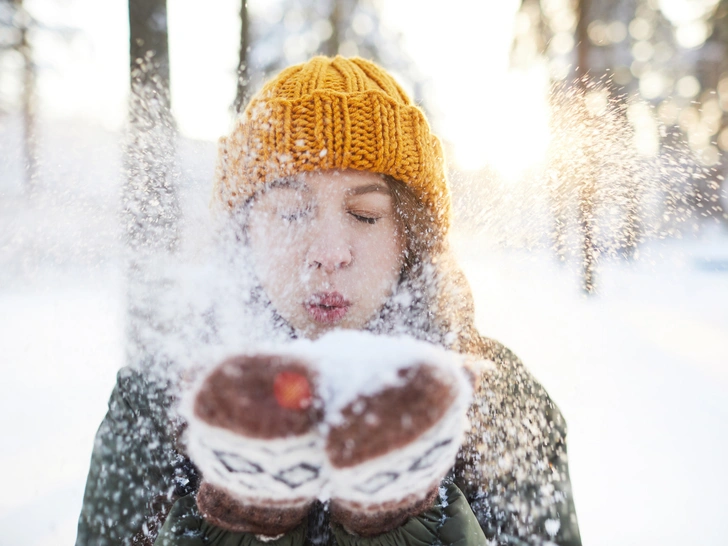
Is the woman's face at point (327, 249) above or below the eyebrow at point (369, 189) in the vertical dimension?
below

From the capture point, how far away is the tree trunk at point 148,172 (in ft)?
5.66

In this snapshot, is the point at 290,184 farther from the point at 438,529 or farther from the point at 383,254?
the point at 438,529

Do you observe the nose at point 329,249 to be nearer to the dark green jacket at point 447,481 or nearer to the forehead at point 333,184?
the forehead at point 333,184

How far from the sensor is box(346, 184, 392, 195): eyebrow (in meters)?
0.79

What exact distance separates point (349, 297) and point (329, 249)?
0.10m

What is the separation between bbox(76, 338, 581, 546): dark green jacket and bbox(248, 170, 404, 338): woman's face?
319 mm

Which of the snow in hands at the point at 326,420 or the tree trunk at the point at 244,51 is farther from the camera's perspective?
the tree trunk at the point at 244,51

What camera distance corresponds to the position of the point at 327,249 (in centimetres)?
71

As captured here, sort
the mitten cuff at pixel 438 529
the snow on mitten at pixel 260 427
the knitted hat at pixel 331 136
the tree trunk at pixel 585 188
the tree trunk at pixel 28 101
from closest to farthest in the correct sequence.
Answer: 1. the snow on mitten at pixel 260 427
2. the mitten cuff at pixel 438 529
3. the knitted hat at pixel 331 136
4. the tree trunk at pixel 28 101
5. the tree trunk at pixel 585 188

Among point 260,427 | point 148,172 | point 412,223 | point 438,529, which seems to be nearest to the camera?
point 260,427

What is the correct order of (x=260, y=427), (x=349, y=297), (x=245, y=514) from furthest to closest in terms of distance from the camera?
(x=349, y=297)
(x=245, y=514)
(x=260, y=427)

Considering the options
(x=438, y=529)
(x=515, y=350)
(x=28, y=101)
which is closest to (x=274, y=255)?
(x=438, y=529)

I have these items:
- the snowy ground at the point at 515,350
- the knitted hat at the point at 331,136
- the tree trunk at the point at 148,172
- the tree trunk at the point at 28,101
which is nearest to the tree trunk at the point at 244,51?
the tree trunk at the point at 148,172

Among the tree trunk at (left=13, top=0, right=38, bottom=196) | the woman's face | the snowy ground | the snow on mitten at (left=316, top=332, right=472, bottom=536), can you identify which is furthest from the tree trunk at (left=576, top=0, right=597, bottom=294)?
the tree trunk at (left=13, top=0, right=38, bottom=196)
